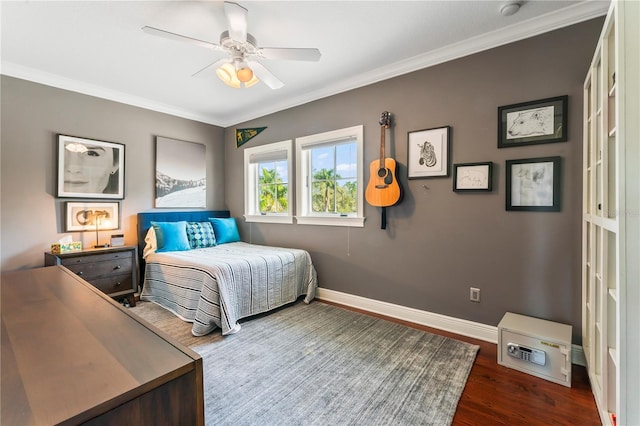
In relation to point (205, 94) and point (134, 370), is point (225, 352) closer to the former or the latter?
point (134, 370)

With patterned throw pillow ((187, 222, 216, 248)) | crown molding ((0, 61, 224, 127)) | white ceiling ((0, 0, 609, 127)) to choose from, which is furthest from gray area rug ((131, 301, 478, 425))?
crown molding ((0, 61, 224, 127))

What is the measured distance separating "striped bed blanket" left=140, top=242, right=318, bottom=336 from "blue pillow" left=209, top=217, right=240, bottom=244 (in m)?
0.54

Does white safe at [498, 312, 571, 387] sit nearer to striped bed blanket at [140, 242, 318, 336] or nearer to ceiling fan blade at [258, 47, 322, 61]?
striped bed blanket at [140, 242, 318, 336]

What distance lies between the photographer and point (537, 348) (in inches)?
74.9

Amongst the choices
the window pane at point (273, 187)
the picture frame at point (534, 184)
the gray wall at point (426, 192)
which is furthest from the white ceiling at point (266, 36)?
the window pane at point (273, 187)

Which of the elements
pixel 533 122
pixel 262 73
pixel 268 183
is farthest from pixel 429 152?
pixel 268 183

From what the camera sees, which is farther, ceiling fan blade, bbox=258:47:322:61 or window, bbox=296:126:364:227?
window, bbox=296:126:364:227

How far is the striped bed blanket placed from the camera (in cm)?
251

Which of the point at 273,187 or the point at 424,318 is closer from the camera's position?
the point at 424,318

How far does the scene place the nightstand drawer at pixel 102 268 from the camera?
2.89m

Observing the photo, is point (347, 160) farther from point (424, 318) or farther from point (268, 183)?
point (424, 318)

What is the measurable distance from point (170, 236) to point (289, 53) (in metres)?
2.53

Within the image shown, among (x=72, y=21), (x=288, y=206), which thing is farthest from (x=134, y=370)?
(x=288, y=206)

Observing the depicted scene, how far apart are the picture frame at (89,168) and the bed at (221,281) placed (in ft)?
1.64
